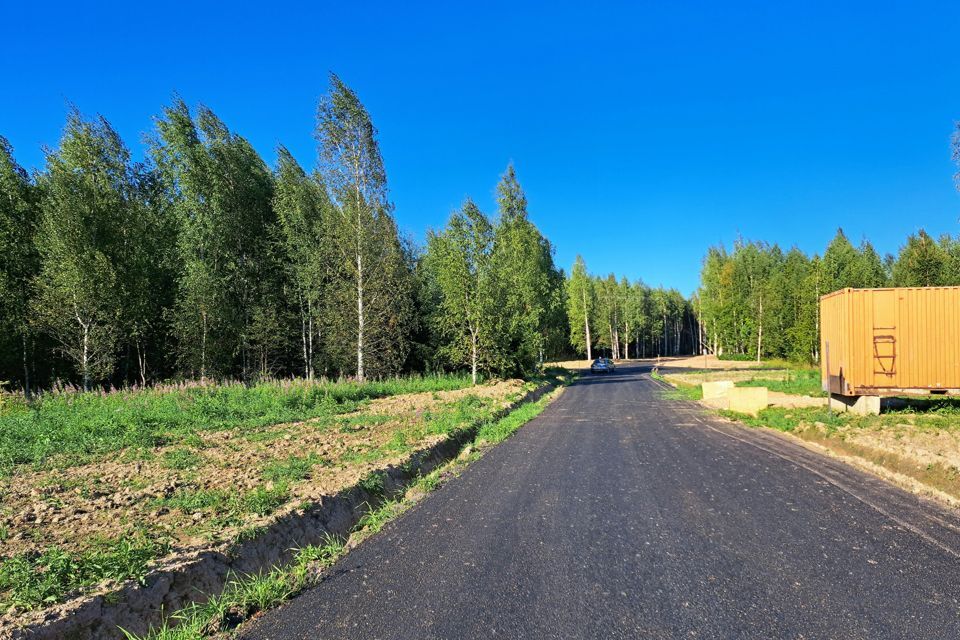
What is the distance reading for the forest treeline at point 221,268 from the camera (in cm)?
1989

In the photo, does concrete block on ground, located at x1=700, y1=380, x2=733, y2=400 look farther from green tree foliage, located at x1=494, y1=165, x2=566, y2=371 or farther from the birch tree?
the birch tree

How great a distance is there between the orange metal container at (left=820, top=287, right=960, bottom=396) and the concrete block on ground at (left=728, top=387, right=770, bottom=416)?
8.37ft

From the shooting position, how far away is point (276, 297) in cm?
2575

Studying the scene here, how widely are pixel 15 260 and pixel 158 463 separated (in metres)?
20.5

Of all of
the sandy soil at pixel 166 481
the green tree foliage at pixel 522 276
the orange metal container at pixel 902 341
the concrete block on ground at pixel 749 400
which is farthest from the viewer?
the green tree foliage at pixel 522 276

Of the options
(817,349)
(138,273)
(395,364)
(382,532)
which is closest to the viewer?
(382,532)

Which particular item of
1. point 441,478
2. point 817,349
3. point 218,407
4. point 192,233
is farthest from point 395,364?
point 817,349

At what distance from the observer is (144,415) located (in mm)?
11227

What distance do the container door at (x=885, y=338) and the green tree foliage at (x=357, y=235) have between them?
1822cm

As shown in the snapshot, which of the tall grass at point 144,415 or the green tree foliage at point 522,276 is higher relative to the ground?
the green tree foliage at point 522,276

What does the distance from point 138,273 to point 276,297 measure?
6.10 meters

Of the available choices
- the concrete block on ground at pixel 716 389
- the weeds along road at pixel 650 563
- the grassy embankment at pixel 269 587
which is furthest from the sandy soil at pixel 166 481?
the concrete block on ground at pixel 716 389

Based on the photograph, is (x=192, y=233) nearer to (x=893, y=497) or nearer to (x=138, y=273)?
(x=138, y=273)

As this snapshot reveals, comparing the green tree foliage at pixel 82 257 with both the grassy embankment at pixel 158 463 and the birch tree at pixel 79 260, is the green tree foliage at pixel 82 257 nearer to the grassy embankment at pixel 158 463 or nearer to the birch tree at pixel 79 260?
the birch tree at pixel 79 260
